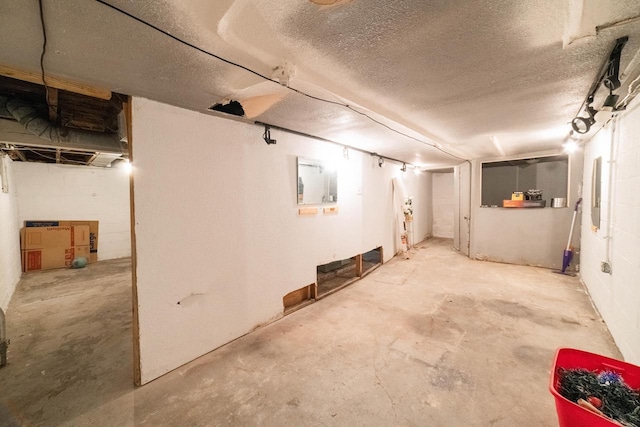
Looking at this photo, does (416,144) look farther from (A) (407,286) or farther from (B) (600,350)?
(B) (600,350)

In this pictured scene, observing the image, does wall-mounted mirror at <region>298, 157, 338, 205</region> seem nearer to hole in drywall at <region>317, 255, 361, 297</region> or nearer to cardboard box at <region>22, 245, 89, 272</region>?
hole in drywall at <region>317, 255, 361, 297</region>

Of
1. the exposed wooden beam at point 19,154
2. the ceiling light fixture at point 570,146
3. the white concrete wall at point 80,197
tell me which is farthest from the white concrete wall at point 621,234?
the white concrete wall at point 80,197

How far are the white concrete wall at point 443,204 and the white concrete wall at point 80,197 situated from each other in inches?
374

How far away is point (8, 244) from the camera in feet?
13.2

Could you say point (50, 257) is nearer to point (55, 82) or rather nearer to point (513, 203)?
point (55, 82)

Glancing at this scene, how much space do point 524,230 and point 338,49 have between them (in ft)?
18.7

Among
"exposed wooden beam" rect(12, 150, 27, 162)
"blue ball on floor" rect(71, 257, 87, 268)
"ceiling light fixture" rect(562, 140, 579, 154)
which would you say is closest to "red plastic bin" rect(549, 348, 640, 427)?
"ceiling light fixture" rect(562, 140, 579, 154)

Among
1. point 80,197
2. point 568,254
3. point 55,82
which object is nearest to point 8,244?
point 80,197

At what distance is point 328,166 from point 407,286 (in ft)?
7.48

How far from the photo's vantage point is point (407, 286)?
13.1ft

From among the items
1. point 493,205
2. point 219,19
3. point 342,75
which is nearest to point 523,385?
point 342,75

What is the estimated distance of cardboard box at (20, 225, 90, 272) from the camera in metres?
5.21

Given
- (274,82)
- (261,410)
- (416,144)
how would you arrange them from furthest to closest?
(416,144), (274,82), (261,410)

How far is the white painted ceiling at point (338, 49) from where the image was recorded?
1102 millimetres
